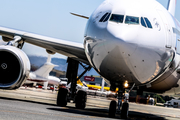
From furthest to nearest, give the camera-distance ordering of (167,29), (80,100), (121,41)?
(80,100), (167,29), (121,41)

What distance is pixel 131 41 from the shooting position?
695cm

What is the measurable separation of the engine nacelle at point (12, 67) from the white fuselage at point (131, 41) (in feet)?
8.77

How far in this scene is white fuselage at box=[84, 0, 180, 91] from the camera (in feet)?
23.2

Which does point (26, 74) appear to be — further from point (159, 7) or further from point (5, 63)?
point (159, 7)

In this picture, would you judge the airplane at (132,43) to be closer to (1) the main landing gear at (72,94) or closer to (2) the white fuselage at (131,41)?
(2) the white fuselage at (131,41)

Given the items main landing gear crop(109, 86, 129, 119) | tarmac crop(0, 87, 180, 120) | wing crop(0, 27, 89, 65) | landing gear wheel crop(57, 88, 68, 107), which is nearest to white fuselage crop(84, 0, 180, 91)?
main landing gear crop(109, 86, 129, 119)

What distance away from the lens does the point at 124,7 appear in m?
7.70

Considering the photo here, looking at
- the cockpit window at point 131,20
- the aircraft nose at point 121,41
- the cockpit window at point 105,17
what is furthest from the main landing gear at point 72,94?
the aircraft nose at point 121,41

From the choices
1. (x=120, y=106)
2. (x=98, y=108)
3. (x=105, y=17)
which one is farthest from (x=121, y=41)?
(x=98, y=108)

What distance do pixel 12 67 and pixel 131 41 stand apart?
15.8 ft

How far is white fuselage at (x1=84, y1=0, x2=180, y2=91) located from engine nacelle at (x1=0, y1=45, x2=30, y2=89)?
2.67 meters

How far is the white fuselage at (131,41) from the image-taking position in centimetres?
707

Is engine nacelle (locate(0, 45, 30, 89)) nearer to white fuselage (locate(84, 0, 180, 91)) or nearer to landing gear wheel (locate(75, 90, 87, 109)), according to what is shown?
white fuselage (locate(84, 0, 180, 91))

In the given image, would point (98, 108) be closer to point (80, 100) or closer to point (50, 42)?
point (80, 100)
